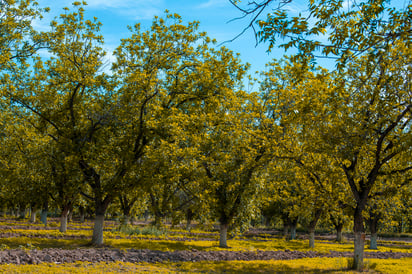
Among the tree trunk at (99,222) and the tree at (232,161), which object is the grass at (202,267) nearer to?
the tree at (232,161)

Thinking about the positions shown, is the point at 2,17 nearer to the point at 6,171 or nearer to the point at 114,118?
the point at 114,118

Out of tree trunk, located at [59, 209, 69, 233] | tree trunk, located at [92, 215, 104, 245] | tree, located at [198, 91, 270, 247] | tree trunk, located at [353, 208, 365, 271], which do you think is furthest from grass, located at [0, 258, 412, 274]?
tree trunk, located at [59, 209, 69, 233]

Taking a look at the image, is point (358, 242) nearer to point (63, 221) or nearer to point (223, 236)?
point (223, 236)

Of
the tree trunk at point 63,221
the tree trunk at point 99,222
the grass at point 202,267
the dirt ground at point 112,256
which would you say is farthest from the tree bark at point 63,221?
the grass at point 202,267

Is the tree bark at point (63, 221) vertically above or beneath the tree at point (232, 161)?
beneath

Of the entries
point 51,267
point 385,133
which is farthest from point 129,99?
point 385,133

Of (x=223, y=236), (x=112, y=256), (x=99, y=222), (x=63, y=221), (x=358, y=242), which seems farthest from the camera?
(x=63, y=221)

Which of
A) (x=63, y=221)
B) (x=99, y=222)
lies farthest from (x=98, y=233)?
(x=63, y=221)

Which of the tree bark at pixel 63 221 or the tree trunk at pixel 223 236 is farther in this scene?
the tree bark at pixel 63 221

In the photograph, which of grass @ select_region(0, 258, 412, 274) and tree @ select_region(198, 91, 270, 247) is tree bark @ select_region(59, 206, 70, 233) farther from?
grass @ select_region(0, 258, 412, 274)

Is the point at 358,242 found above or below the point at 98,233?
above

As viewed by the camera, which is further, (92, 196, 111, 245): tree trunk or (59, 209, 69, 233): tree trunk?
(59, 209, 69, 233): tree trunk

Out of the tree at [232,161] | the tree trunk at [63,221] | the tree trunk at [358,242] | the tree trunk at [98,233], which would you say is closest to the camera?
the tree trunk at [358,242]

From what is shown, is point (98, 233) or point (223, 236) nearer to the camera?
point (98, 233)
